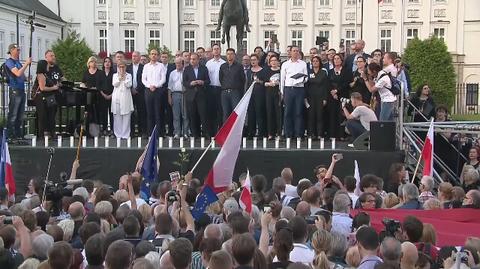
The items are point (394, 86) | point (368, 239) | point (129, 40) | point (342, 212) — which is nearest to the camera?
point (368, 239)

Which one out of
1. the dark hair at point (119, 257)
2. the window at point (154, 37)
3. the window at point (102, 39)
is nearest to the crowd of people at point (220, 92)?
the dark hair at point (119, 257)

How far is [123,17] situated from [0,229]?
6029 cm

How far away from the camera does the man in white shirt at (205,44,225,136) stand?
16.6m

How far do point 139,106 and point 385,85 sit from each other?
18.3ft

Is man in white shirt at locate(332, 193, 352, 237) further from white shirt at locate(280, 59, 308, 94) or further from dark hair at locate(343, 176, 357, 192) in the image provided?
white shirt at locate(280, 59, 308, 94)

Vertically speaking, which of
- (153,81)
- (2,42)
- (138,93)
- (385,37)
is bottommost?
(138,93)

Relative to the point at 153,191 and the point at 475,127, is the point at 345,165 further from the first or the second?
the point at 153,191

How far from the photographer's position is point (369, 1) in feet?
209

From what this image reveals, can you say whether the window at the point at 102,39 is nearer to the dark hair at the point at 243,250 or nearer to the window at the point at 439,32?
the window at the point at 439,32

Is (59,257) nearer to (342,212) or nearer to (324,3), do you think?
(342,212)

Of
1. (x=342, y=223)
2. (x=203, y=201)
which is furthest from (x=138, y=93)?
(x=342, y=223)

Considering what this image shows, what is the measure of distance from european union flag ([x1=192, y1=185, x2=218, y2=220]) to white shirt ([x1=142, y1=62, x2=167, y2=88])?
8278 mm

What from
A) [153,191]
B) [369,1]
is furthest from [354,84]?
[369,1]

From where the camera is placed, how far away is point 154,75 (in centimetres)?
1642
